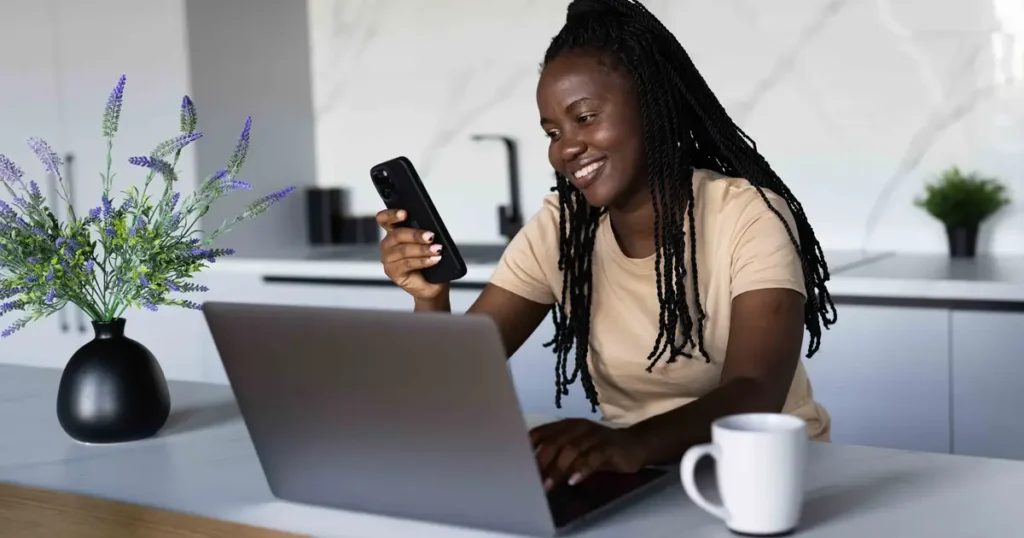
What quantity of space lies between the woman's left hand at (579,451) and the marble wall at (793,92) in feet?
6.32

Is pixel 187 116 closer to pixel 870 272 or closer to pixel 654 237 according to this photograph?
pixel 654 237

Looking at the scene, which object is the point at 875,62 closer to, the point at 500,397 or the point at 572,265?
the point at 572,265

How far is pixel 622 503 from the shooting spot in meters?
1.10

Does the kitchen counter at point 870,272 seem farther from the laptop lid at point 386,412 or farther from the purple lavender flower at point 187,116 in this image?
the laptop lid at point 386,412

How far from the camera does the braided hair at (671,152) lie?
1.56 meters

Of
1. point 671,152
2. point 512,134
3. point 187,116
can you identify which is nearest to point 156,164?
point 187,116

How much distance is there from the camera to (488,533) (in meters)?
1.05

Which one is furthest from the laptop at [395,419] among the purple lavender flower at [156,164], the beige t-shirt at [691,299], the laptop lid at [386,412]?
the beige t-shirt at [691,299]

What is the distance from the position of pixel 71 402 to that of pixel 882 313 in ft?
5.23

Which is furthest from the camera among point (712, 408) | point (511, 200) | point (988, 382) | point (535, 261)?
point (511, 200)

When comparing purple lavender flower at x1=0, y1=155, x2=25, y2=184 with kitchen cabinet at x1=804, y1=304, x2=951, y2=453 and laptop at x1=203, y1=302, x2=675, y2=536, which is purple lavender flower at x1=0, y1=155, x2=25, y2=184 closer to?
laptop at x1=203, y1=302, x2=675, y2=536

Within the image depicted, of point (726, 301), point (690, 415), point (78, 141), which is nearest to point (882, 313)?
point (726, 301)

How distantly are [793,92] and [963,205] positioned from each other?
1.64ft

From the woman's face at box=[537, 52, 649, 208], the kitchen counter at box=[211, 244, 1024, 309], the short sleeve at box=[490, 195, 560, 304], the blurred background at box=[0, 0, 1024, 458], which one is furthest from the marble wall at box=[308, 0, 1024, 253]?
the woman's face at box=[537, 52, 649, 208]
